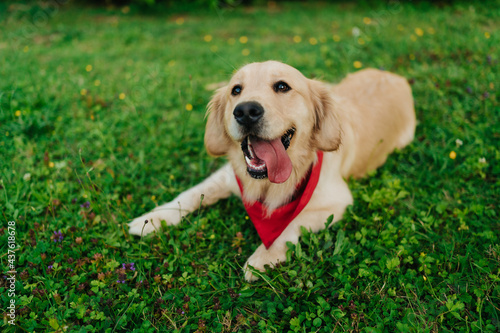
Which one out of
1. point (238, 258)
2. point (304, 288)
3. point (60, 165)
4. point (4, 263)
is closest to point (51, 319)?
point (4, 263)

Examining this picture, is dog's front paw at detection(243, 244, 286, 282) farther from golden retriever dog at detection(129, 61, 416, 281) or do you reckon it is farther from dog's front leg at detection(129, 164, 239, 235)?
dog's front leg at detection(129, 164, 239, 235)

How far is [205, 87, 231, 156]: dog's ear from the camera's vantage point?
2.58 metres

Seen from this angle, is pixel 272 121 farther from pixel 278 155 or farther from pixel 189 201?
pixel 189 201

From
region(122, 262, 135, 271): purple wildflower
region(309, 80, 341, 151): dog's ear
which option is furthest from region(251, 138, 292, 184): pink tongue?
region(122, 262, 135, 271): purple wildflower

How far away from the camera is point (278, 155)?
2.18 m

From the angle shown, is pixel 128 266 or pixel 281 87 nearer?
pixel 128 266

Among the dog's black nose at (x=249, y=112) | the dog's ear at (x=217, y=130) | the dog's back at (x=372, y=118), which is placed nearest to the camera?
the dog's black nose at (x=249, y=112)

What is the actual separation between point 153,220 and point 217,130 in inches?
33.7

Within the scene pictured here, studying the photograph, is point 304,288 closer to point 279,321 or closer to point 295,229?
point 279,321

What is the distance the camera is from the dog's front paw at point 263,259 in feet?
6.79

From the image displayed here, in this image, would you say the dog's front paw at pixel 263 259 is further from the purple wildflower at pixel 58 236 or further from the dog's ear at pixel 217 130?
the purple wildflower at pixel 58 236

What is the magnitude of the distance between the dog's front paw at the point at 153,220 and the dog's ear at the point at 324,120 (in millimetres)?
1208

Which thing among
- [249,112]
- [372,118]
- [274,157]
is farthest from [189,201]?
[372,118]

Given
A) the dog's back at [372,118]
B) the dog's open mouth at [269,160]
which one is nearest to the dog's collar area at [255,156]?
the dog's open mouth at [269,160]
